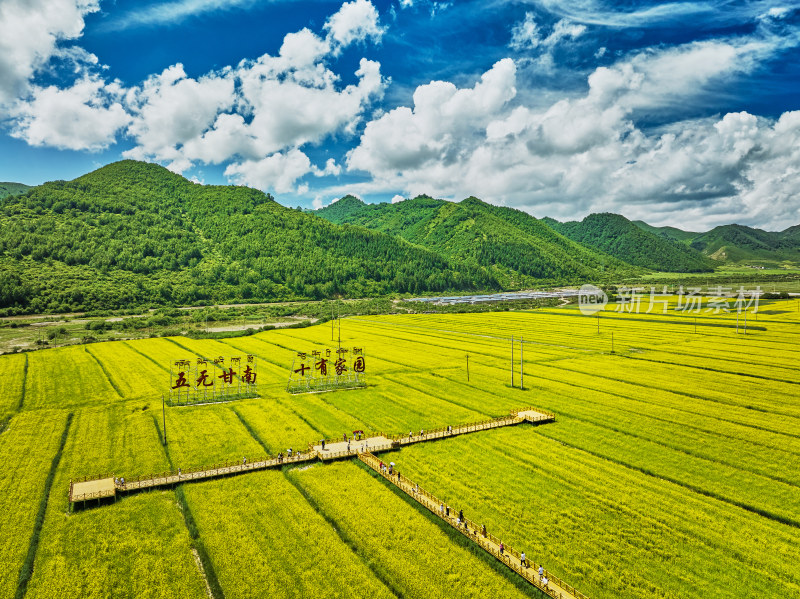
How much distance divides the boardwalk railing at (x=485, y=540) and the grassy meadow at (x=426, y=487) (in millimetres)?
617

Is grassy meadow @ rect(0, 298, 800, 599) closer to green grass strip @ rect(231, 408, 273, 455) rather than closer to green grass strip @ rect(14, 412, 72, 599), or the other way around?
green grass strip @ rect(14, 412, 72, 599)

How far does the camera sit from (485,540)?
96.0 feet

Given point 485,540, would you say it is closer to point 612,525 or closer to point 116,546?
point 612,525

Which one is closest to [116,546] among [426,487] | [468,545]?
[426,487]

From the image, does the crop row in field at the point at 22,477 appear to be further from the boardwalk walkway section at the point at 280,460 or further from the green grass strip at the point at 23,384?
the green grass strip at the point at 23,384

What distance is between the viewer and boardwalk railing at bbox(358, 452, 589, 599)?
2500 centimetres

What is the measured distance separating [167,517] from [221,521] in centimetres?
407

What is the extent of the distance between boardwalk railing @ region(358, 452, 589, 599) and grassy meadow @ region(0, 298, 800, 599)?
617 mm

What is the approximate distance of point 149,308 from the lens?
166m

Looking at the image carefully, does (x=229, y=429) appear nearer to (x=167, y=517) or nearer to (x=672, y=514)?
(x=167, y=517)

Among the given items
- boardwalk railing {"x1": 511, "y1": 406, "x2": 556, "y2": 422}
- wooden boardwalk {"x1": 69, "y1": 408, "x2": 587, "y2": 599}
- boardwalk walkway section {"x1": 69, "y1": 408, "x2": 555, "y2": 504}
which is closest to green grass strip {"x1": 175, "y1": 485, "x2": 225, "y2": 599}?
boardwalk walkway section {"x1": 69, "y1": 408, "x2": 555, "y2": 504}

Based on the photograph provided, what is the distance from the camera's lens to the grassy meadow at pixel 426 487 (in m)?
26.8

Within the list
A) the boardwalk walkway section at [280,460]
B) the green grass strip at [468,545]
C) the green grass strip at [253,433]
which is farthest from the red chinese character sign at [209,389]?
the green grass strip at [468,545]

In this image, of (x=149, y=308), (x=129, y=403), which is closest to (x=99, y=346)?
(x=129, y=403)
